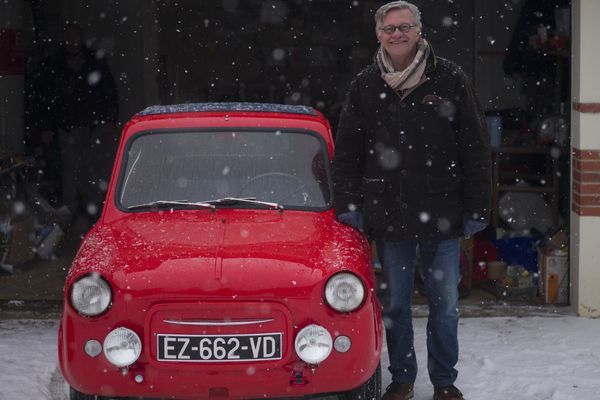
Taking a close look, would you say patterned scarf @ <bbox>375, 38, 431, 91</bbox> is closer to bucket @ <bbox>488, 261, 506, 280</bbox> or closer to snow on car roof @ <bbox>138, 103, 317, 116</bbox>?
snow on car roof @ <bbox>138, 103, 317, 116</bbox>

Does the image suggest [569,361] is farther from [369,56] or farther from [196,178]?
[369,56]

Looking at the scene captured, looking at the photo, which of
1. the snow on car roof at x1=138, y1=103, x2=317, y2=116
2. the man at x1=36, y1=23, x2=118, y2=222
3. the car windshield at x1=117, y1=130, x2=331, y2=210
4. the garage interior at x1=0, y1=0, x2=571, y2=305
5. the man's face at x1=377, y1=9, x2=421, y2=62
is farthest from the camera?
the man at x1=36, y1=23, x2=118, y2=222

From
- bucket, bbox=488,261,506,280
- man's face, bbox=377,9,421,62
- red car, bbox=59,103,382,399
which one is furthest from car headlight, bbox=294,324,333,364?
bucket, bbox=488,261,506,280

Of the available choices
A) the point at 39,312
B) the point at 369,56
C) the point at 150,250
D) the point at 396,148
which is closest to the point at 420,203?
the point at 396,148

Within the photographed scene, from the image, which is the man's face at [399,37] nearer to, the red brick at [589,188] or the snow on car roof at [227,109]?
the snow on car roof at [227,109]

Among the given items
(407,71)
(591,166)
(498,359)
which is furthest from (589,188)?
(407,71)

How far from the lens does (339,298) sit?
4301 mm

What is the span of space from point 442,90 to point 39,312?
12.0 feet

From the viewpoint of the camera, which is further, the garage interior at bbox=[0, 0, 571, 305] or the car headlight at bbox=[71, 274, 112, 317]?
the garage interior at bbox=[0, 0, 571, 305]

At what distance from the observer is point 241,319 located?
4.20 metres

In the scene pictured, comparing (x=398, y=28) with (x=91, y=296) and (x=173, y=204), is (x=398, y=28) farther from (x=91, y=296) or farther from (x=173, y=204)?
(x=91, y=296)

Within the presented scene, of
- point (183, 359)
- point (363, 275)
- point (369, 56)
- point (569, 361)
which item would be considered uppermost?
point (369, 56)

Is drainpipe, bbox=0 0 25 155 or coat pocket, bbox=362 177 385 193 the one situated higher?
drainpipe, bbox=0 0 25 155

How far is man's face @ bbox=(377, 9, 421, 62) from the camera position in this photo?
4.66 m
